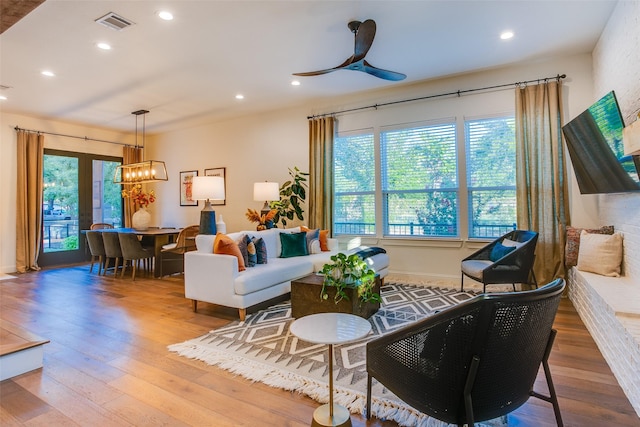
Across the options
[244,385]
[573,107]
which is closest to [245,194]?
[244,385]

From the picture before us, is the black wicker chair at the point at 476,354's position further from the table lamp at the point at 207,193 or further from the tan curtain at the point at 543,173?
the table lamp at the point at 207,193

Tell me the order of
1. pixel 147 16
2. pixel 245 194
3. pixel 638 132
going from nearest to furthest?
pixel 638 132 < pixel 147 16 < pixel 245 194

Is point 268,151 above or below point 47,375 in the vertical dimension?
above

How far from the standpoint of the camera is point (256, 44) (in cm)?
365

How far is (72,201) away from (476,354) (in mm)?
8000

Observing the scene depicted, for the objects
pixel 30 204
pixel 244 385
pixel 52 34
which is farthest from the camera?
pixel 30 204

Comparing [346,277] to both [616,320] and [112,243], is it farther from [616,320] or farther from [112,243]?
[112,243]

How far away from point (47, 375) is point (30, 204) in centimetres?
530

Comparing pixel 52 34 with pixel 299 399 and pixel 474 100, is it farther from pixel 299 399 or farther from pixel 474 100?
pixel 474 100

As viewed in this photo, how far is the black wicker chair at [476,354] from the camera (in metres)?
1.24

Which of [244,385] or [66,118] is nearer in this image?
[244,385]

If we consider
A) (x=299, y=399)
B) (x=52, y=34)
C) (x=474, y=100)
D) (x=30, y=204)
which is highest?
(x=52, y=34)

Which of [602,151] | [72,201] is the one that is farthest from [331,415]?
[72,201]

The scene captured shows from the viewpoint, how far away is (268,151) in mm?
6305
